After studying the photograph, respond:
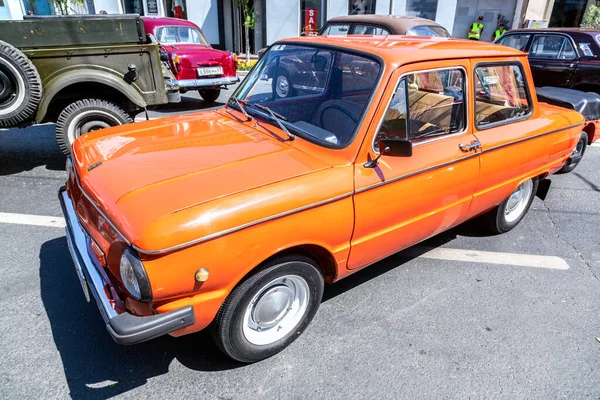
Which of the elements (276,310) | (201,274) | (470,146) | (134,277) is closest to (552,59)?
(470,146)

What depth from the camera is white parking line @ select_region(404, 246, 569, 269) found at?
3.62 metres

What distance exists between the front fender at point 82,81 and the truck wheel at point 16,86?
20 cm

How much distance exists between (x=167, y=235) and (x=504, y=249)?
3.24m

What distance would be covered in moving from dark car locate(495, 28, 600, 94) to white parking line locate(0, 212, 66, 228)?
330 inches

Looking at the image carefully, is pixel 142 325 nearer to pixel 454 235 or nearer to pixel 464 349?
pixel 464 349

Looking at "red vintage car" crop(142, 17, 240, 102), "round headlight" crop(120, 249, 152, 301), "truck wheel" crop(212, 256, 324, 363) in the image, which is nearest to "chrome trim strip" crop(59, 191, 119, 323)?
"round headlight" crop(120, 249, 152, 301)

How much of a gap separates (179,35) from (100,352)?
27.5 ft

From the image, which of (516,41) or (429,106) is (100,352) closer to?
(429,106)

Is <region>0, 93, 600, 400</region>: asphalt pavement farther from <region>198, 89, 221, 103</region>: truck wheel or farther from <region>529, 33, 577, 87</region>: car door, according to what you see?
<region>198, 89, 221, 103</region>: truck wheel

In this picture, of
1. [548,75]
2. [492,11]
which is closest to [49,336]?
[548,75]

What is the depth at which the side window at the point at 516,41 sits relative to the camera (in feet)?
26.5

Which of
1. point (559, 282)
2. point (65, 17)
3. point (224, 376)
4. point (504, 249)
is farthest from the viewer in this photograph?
point (65, 17)

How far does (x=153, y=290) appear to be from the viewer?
189cm

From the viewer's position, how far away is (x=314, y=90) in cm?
299
